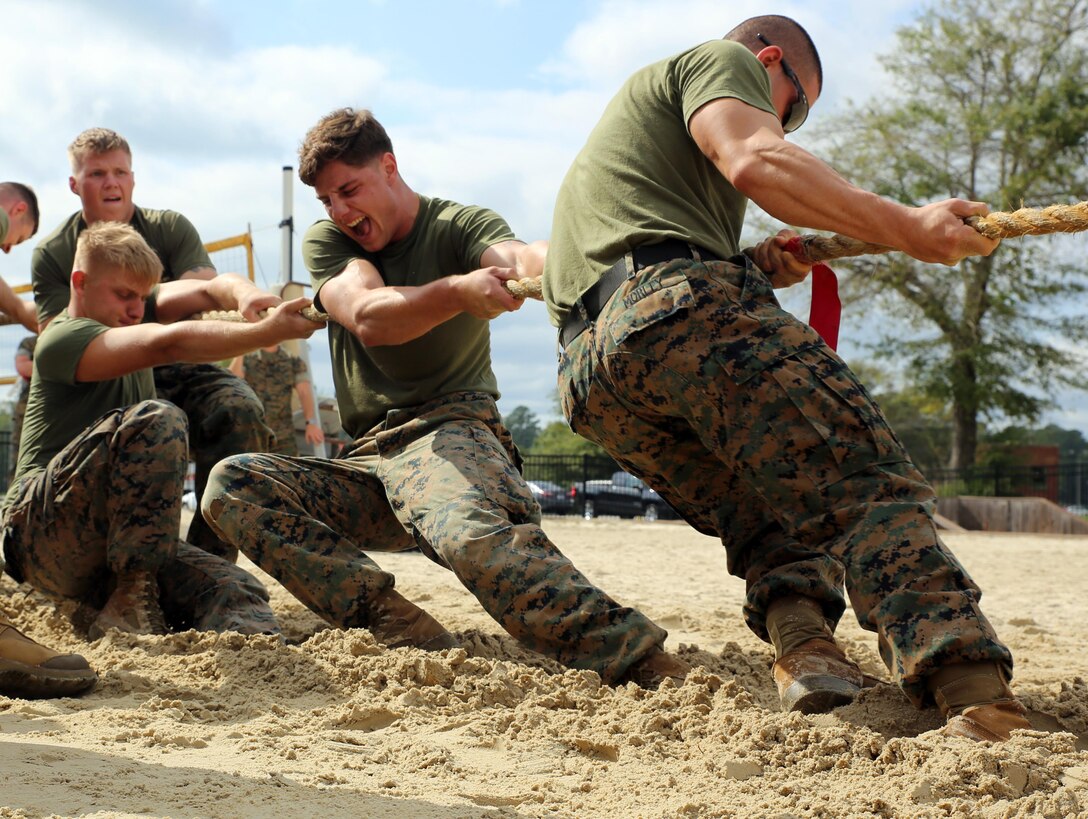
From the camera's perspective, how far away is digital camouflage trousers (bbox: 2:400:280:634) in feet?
13.4

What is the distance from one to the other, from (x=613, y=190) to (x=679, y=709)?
4.45 feet

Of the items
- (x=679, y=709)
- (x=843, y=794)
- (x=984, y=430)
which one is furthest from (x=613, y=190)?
(x=984, y=430)

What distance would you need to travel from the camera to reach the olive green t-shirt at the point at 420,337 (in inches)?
164

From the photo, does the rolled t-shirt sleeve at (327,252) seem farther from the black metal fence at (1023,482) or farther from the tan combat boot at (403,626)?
the black metal fence at (1023,482)

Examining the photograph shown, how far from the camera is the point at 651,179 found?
10.4ft

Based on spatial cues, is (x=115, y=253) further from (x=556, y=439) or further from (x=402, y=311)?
(x=556, y=439)

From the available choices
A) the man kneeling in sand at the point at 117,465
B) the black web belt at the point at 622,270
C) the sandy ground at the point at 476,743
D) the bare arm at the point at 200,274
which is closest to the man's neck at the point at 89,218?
the bare arm at the point at 200,274

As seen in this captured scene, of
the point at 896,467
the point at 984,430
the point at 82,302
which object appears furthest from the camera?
the point at 984,430

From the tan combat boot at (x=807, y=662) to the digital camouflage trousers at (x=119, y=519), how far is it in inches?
69.1

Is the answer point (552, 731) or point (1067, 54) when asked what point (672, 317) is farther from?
point (1067, 54)

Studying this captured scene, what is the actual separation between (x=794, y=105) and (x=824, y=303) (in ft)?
1.99

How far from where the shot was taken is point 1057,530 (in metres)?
14.8

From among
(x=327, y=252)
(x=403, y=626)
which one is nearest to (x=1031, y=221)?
(x=403, y=626)

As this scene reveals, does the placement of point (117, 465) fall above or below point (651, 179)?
below
